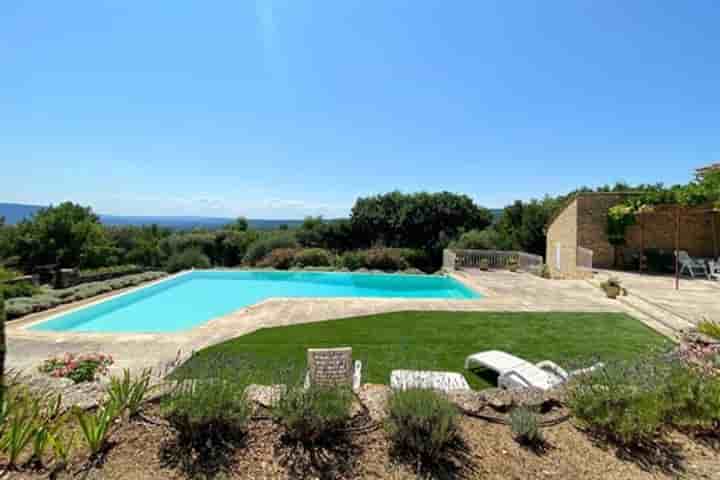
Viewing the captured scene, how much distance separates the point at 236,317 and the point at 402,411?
6.16 meters

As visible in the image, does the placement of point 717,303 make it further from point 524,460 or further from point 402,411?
point 402,411

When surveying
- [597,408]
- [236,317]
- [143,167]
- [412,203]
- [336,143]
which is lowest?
[236,317]

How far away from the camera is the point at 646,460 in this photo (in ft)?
7.20

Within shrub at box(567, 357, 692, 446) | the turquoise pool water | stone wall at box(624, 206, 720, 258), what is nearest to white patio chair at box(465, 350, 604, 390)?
shrub at box(567, 357, 692, 446)

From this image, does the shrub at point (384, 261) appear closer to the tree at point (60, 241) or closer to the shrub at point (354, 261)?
the shrub at point (354, 261)

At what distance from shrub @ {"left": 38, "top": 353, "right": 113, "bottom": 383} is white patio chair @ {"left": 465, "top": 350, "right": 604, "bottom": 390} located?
4.83 meters

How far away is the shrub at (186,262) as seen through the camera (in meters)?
16.2

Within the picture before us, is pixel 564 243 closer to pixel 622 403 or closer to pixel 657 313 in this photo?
pixel 657 313

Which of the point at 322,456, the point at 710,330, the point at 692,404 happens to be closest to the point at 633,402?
the point at 692,404

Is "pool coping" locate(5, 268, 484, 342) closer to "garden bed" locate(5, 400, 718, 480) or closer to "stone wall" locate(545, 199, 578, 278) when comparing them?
"garden bed" locate(5, 400, 718, 480)

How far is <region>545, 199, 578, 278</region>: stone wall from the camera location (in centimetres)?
1246

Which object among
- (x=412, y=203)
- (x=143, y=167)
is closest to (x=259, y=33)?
(x=143, y=167)

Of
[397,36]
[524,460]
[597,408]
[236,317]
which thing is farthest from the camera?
[397,36]

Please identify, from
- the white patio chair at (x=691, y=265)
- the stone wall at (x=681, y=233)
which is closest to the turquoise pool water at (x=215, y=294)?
the stone wall at (x=681, y=233)
